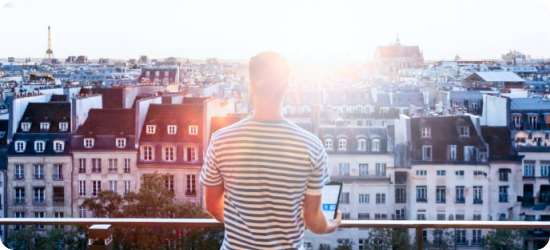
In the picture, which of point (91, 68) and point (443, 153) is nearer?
point (443, 153)

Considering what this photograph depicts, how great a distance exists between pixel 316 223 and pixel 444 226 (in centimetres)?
58

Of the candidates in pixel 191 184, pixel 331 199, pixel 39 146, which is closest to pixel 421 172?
pixel 191 184

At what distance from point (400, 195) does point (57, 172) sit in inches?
208

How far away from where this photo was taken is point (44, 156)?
1066 cm

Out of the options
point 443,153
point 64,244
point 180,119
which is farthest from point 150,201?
point 64,244

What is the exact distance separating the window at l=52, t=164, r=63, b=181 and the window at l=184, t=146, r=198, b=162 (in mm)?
1965

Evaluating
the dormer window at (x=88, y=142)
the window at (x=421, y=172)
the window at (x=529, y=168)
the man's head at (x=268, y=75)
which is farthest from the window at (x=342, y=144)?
the man's head at (x=268, y=75)

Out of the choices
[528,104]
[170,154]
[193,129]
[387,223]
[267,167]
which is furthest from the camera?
[528,104]

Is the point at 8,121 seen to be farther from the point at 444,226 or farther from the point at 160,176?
the point at 444,226

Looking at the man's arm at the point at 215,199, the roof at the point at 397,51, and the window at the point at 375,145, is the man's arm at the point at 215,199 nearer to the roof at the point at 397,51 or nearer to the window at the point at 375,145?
the window at the point at 375,145

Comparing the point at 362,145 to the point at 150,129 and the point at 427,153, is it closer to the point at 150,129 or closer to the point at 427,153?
the point at 427,153

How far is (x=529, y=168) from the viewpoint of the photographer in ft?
35.9

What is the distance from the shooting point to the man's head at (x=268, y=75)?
113 cm

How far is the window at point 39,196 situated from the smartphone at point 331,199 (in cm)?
975
